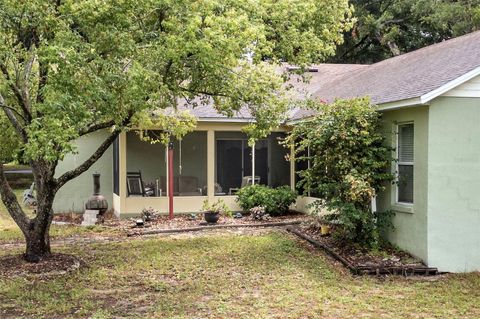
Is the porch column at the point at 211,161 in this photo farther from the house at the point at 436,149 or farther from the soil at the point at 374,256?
the soil at the point at 374,256

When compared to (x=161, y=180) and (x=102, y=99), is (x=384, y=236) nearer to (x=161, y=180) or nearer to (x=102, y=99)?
(x=102, y=99)

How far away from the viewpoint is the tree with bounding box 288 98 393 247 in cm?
916

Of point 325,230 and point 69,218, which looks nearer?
point 325,230

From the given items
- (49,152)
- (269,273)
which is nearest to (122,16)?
(49,152)

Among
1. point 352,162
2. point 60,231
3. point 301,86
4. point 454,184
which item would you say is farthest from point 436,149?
point 301,86

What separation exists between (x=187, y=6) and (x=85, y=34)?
160cm

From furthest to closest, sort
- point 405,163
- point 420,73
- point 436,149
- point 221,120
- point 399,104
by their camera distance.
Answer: point 221,120
point 420,73
point 405,163
point 399,104
point 436,149

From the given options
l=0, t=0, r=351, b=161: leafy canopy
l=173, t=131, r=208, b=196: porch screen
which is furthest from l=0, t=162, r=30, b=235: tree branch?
l=173, t=131, r=208, b=196: porch screen

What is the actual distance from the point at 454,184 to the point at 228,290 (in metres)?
4.21

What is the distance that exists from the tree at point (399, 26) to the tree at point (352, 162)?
17190mm

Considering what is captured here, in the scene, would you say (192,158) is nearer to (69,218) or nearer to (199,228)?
(199,228)

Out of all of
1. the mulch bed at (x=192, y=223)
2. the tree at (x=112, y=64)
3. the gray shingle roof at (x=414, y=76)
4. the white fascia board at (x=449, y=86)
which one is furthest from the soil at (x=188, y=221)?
the white fascia board at (x=449, y=86)

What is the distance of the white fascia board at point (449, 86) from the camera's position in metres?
8.06

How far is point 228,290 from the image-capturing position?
7379 millimetres
